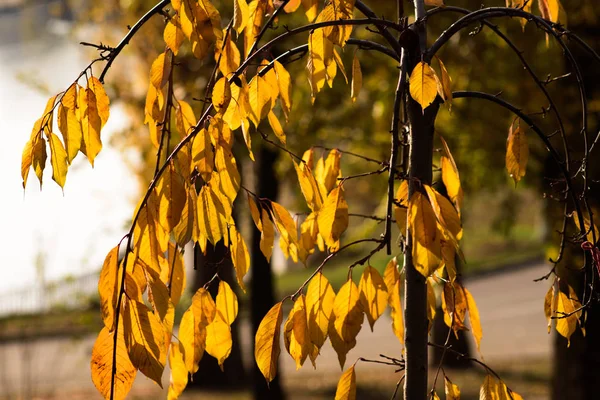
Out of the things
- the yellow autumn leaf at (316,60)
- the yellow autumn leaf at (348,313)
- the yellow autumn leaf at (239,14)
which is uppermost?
the yellow autumn leaf at (239,14)

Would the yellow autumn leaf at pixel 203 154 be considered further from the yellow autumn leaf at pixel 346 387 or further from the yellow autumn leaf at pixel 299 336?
the yellow autumn leaf at pixel 346 387

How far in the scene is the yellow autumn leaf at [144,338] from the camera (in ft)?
4.40

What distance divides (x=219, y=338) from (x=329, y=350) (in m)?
10.7

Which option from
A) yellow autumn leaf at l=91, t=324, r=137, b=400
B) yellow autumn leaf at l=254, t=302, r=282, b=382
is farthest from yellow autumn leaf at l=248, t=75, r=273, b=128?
yellow autumn leaf at l=91, t=324, r=137, b=400

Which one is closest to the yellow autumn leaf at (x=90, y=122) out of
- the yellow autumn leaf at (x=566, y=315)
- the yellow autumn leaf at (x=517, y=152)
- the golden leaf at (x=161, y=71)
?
the golden leaf at (x=161, y=71)

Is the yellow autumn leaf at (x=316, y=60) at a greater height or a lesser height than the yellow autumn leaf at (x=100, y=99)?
greater

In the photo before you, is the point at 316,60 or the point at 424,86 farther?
the point at 316,60

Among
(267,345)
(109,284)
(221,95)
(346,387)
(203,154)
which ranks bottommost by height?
(346,387)

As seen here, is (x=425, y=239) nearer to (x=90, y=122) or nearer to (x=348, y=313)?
(x=348, y=313)

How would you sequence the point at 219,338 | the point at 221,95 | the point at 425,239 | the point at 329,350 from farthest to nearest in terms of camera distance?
the point at 329,350
the point at 219,338
the point at 221,95
the point at 425,239

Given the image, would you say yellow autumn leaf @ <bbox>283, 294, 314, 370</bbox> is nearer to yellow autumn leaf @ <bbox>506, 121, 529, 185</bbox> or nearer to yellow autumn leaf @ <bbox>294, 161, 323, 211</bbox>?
yellow autumn leaf @ <bbox>294, 161, 323, 211</bbox>

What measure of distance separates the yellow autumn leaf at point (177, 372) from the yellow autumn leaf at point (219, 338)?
0.07m

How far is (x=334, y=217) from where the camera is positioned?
5.14ft

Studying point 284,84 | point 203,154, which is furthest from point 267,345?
point 284,84
